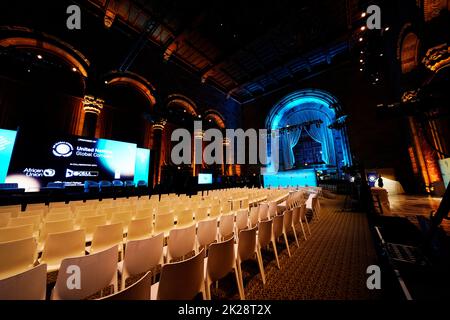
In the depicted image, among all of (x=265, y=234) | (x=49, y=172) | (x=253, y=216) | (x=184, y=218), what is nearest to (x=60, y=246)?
(x=184, y=218)

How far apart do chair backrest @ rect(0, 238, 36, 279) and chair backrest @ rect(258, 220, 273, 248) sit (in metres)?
2.58

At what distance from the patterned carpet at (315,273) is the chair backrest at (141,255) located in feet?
2.70

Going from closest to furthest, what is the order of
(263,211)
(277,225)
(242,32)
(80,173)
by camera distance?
(277,225), (263,211), (80,173), (242,32)

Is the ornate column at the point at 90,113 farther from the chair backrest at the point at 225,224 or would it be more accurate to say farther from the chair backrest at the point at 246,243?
the chair backrest at the point at 246,243

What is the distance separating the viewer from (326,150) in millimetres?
14016

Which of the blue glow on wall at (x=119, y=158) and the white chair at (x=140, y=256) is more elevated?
the blue glow on wall at (x=119, y=158)

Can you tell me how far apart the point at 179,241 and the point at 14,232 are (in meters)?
2.01

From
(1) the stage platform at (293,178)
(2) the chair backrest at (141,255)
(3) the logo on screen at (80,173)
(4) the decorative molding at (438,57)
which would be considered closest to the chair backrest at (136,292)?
(2) the chair backrest at (141,255)

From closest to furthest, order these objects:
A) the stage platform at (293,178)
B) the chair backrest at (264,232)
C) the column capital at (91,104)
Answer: the chair backrest at (264,232) → the column capital at (91,104) → the stage platform at (293,178)

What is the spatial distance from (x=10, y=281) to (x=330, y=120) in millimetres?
16861

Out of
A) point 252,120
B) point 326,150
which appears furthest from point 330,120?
point 252,120

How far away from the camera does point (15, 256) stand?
165 cm

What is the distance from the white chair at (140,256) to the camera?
166 centimetres

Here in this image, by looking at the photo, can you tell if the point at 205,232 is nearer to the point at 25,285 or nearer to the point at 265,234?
the point at 265,234
